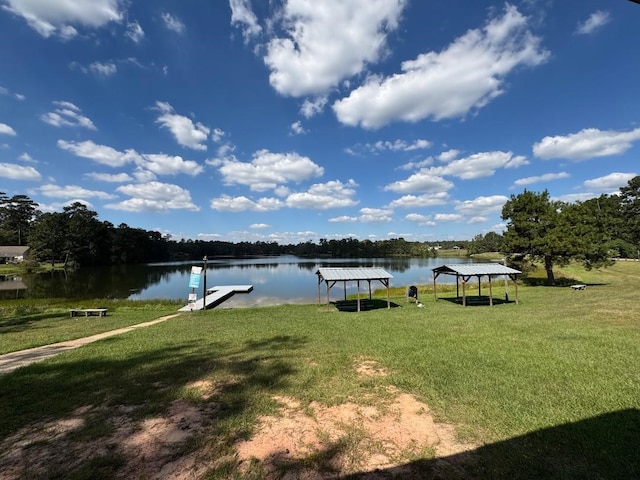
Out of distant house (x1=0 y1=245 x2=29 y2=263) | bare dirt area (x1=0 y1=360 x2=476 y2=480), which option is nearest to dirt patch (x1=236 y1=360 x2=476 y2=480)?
bare dirt area (x1=0 y1=360 x2=476 y2=480)

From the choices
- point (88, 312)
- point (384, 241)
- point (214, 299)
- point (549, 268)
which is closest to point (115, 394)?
point (88, 312)

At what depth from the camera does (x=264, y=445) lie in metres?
4.07

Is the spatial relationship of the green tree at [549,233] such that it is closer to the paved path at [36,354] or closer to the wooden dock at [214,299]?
the wooden dock at [214,299]

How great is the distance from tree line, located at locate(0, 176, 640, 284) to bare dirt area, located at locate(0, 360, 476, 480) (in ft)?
81.6

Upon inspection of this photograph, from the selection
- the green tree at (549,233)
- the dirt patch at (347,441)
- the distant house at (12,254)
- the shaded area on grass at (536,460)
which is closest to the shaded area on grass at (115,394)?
the dirt patch at (347,441)

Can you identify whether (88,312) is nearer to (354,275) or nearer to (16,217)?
(354,275)

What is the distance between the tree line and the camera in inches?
957

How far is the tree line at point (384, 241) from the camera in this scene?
2431 cm

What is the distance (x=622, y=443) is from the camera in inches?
156

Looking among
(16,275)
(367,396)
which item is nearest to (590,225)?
(367,396)

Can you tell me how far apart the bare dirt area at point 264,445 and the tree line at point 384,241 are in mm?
24867

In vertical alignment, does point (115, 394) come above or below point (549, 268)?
below

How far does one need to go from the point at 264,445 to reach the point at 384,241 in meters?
148

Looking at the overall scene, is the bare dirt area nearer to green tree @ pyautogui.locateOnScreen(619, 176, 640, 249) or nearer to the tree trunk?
the tree trunk
